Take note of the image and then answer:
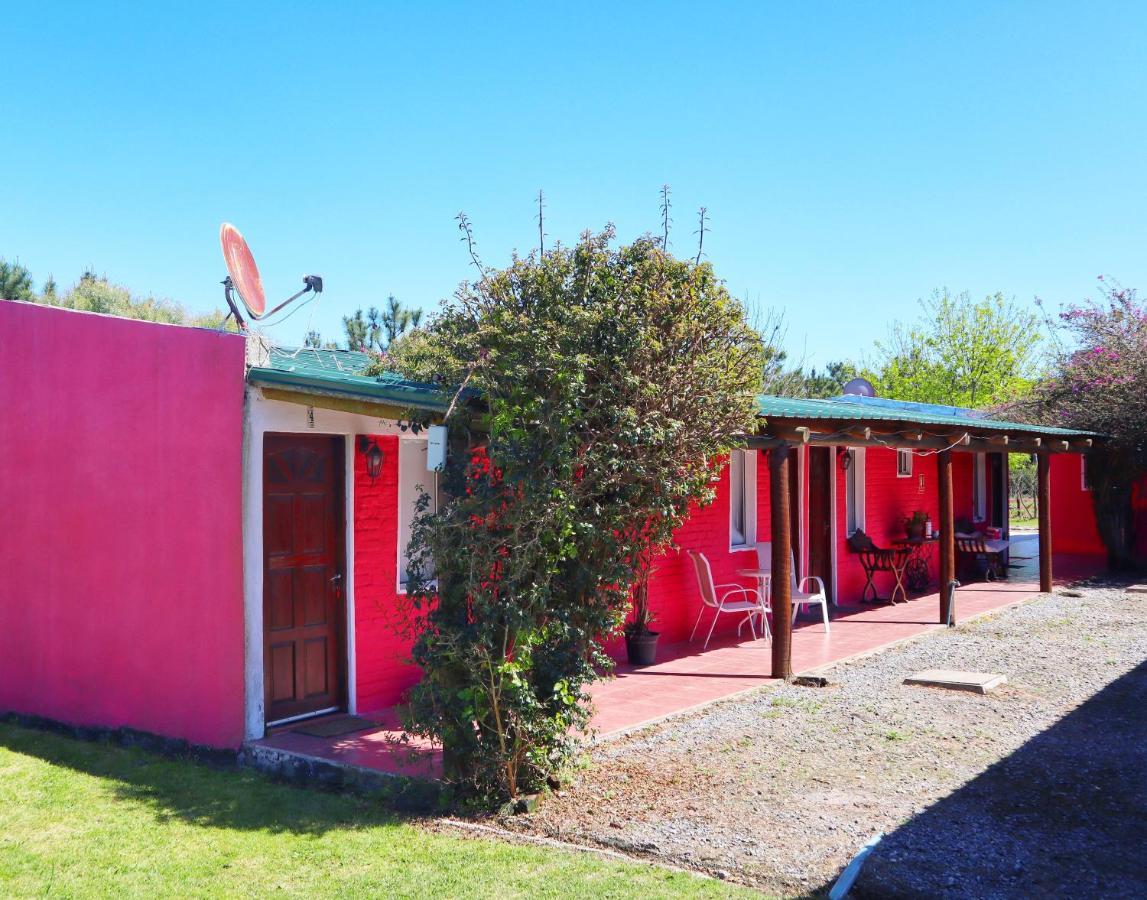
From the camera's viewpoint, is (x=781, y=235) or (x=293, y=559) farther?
(x=781, y=235)

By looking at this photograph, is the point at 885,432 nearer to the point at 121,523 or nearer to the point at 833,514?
the point at 833,514

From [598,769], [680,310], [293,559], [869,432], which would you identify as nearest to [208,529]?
[293,559]

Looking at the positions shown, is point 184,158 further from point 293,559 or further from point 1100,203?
point 1100,203

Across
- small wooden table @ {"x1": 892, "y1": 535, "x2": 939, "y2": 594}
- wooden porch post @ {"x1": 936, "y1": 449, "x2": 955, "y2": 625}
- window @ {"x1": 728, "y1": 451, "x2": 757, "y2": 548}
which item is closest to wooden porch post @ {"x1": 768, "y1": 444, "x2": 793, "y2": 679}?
window @ {"x1": 728, "y1": 451, "x2": 757, "y2": 548}

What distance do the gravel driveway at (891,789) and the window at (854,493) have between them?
14.6 feet

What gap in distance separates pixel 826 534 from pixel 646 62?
6.37m

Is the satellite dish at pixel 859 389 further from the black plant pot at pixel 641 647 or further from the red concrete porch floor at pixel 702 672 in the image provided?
the black plant pot at pixel 641 647

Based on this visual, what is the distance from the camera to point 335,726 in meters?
6.59

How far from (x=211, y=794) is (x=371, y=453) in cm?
251

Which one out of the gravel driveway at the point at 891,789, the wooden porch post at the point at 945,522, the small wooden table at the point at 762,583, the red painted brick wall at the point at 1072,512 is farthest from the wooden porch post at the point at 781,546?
the red painted brick wall at the point at 1072,512

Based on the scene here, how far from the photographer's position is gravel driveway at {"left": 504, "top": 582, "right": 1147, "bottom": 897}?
4234 mm

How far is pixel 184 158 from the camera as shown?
17.7 meters

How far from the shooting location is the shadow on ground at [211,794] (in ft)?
16.6

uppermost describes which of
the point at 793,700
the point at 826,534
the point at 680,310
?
the point at 680,310
